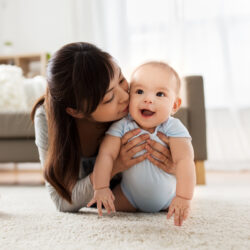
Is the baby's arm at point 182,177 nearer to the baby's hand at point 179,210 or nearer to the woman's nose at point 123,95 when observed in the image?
the baby's hand at point 179,210

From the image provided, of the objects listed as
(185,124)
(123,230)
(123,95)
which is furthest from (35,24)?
(123,230)

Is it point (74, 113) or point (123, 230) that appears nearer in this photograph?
point (123, 230)

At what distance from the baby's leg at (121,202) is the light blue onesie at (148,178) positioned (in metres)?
0.02

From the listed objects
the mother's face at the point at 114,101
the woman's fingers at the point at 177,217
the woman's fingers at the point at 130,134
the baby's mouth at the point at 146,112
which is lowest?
the woman's fingers at the point at 177,217

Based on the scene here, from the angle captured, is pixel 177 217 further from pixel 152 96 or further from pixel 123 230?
pixel 152 96

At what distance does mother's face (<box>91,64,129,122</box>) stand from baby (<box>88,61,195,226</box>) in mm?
27

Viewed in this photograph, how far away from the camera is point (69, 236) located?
82 centimetres

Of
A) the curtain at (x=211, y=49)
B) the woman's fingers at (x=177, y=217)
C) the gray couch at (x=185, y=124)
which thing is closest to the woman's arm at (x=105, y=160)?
the woman's fingers at (x=177, y=217)

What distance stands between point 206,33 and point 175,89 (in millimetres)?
2252

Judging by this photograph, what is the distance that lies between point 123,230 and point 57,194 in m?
0.36

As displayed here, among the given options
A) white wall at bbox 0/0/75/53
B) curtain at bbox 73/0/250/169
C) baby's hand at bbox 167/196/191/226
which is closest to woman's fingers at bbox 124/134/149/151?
baby's hand at bbox 167/196/191/226

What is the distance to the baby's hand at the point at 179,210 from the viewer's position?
88 cm

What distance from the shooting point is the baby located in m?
0.97

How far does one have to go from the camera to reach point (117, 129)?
1.07 metres
